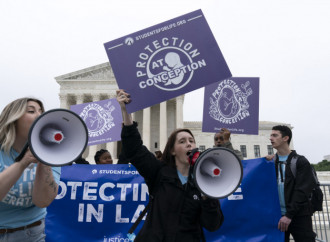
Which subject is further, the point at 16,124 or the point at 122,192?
the point at 122,192

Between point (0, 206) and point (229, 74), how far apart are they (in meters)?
3.01

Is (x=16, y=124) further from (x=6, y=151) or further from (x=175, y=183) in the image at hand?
(x=175, y=183)

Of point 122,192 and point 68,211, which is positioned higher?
point 122,192

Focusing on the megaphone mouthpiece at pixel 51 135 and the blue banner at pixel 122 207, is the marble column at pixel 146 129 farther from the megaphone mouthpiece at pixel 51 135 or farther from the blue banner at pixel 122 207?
the megaphone mouthpiece at pixel 51 135

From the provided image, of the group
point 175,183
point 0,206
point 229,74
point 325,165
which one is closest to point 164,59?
point 229,74

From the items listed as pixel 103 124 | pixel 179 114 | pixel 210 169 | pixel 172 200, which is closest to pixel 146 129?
pixel 179 114

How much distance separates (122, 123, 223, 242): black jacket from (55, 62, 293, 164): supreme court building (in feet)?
121

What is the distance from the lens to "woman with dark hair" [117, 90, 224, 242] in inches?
88.6

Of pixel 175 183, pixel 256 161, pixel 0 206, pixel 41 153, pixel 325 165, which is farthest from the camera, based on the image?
pixel 325 165

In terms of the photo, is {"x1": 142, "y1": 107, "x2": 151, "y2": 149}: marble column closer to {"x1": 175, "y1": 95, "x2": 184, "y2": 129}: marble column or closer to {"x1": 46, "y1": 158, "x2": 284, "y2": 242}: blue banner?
{"x1": 175, "y1": 95, "x2": 184, "y2": 129}: marble column

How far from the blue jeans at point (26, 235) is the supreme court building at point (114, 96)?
1464 inches

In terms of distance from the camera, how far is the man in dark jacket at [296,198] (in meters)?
3.75

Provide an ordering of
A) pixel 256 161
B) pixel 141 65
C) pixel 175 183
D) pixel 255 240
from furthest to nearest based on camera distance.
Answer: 1. pixel 256 161
2. pixel 255 240
3. pixel 141 65
4. pixel 175 183

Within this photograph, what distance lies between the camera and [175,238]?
2.21 meters
